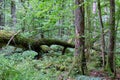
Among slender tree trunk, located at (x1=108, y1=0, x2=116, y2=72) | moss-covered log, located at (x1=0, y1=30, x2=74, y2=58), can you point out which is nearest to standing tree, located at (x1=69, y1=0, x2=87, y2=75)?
slender tree trunk, located at (x1=108, y1=0, x2=116, y2=72)

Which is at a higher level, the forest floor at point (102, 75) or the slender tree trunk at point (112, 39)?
the slender tree trunk at point (112, 39)

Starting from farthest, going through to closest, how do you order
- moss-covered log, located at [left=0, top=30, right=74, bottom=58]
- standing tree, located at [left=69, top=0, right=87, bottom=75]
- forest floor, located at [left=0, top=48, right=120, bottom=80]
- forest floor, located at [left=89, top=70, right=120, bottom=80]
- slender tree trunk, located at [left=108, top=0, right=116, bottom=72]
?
moss-covered log, located at [left=0, top=30, right=74, bottom=58]
standing tree, located at [left=69, top=0, right=87, bottom=75]
forest floor, located at [left=89, top=70, right=120, bottom=80]
slender tree trunk, located at [left=108, top=0, right=116, bottom=72]
forest floor, located at [left=0, top=48, right=120, bottom=80]

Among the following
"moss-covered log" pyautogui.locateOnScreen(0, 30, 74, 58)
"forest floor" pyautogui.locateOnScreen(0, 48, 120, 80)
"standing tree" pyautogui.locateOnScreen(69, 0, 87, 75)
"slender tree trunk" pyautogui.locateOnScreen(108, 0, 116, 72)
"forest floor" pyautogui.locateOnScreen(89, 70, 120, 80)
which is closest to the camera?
"forest floor" pyautogui.locateOnScreen(0, 48, 120, 80)

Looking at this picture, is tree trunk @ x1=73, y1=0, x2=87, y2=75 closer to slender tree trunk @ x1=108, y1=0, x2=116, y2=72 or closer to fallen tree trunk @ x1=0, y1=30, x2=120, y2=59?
slender tree trunk @ x1=108, y1=0, x2=116, y2=72

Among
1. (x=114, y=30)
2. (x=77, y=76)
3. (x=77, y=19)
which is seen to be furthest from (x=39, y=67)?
(x=114, y=30)

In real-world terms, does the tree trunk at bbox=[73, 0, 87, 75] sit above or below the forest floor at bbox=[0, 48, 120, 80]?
above

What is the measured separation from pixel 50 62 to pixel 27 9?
428cm

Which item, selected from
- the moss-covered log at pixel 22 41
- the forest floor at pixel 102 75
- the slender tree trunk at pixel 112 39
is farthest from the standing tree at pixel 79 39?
the moss-covered log at pixel 22 41

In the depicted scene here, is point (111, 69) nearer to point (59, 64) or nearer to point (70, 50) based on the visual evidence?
point (59, 64)

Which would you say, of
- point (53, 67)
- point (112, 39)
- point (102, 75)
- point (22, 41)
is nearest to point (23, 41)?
point (22, 41)

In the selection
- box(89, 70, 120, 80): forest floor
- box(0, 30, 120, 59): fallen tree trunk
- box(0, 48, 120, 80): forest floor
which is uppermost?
box(0, 30, 120, 59): fallen tree trunk

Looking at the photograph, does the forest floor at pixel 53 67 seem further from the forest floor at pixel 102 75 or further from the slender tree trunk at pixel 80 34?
the slender tree trunk at pixel 80 34

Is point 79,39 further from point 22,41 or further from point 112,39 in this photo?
point 22,41

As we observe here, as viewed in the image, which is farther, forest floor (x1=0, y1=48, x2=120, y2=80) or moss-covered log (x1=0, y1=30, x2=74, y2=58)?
moss-covered log (x1=0, y1=30, x2=74, y2=58)
